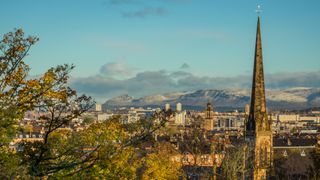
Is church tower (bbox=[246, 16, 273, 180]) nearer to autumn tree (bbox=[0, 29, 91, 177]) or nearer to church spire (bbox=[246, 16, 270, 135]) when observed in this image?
church spire (bbox=[246, 16, 270, 135])

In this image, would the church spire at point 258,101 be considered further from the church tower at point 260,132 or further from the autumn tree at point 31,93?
the autumn tree at point 31,93

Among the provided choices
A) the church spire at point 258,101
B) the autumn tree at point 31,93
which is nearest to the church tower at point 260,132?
the church spire at point 258,101

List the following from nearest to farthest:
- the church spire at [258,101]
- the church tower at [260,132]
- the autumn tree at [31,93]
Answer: the autumn tree at [31,93], the church tower at [260,132], the church spire at [258,101]

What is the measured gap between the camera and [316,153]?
2783 inches

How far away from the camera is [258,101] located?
78750mm

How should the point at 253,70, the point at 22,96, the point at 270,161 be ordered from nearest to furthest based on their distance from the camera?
the point at 22,96 → the point at 270,161 → the point at 253,70

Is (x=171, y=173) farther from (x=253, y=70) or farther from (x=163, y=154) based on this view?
(x=253, y=70)

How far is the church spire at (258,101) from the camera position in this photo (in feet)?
253

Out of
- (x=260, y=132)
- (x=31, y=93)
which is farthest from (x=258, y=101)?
(x=31, y=93)

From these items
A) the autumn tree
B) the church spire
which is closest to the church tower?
the church spire

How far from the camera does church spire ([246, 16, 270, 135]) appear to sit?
7700 centimetres

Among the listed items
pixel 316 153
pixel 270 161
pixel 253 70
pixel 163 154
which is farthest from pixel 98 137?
pixel 253 70

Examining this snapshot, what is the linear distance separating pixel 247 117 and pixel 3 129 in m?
63.2

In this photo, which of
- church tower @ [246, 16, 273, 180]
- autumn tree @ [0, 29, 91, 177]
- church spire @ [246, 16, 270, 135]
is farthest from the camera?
church spire @ [246, 16, 270, 135]
